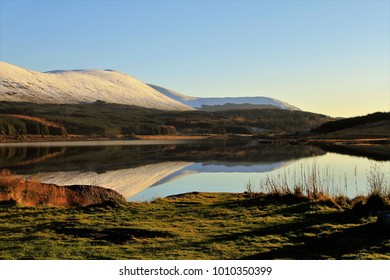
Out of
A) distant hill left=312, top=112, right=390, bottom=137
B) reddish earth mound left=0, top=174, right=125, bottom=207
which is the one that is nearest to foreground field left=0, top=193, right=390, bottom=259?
reddish earth mound left=0, top=174, right=125, bottom=207

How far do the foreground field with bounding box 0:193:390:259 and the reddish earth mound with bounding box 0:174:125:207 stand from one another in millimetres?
2312

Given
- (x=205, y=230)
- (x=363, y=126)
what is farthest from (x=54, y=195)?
(x=363, y=126)

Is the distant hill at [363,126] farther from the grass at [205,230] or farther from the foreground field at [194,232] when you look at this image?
the foreground field at [194,232]

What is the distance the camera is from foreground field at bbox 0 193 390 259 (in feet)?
37.8

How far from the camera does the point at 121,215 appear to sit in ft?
55.5

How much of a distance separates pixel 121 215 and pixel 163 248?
17.5ft

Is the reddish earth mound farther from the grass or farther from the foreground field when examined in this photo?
the foreground field

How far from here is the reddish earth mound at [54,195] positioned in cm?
2091

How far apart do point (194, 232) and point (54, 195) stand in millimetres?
11207

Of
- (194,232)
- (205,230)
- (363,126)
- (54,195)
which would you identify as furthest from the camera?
(363,126)

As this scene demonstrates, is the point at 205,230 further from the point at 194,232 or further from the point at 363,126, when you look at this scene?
the point at 363,126

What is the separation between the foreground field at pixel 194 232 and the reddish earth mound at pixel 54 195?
2312 mm

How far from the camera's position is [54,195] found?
893 inches

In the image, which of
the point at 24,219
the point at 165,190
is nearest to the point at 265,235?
the point at 24,219
